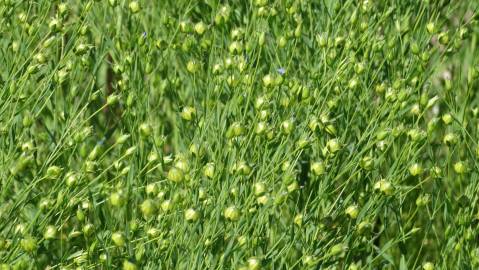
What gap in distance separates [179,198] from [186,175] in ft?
0.37

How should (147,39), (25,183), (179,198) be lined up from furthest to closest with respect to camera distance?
(147,39), (25,183), (179,198)

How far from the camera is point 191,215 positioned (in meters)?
1.71

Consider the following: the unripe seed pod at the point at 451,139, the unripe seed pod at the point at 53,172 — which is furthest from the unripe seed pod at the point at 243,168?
the unripe seed pod at the point at 451,139

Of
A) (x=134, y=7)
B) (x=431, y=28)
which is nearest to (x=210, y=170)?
(x=134, y=7)

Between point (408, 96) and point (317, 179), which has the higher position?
point (408, 96)

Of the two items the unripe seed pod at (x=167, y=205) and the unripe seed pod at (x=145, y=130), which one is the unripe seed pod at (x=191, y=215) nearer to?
the unripe seed pod at (x=167, y=205)

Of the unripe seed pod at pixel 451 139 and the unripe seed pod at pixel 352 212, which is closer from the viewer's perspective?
the unripe seed pod at pixel 352 212

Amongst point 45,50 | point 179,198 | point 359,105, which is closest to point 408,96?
point 359,105

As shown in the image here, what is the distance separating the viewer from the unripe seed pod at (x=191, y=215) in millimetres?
1710

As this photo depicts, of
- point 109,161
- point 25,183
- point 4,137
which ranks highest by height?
point 4,137

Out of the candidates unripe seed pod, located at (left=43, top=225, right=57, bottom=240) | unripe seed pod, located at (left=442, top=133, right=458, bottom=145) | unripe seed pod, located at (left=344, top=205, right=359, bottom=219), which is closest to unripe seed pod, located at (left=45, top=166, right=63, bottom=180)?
unripe seed pod, located at (left=43, top=225, right=57, bottom=240)

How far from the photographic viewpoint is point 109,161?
103 inches

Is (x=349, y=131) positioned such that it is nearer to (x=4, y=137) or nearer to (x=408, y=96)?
(x=408, y=96)

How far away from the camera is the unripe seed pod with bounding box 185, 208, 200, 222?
1.71 metres
